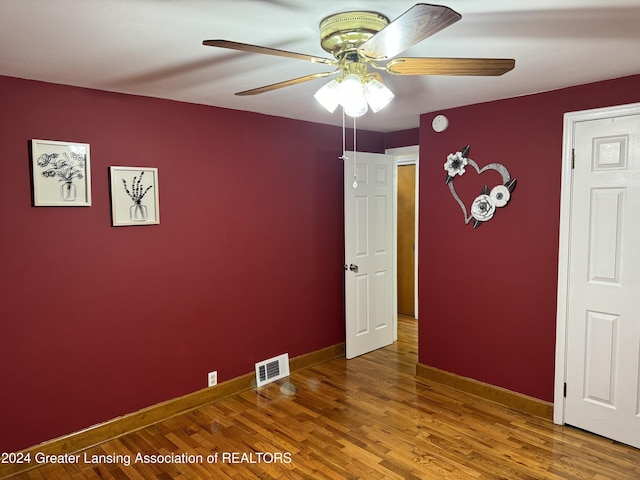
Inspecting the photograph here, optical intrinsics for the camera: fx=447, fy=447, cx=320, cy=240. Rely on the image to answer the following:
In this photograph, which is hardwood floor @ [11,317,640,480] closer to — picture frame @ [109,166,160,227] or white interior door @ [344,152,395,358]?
white interior door @ [344,152,395,358]

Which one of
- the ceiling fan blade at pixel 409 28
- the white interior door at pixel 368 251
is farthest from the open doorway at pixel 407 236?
the ceiling fan blade at pixel 409 28

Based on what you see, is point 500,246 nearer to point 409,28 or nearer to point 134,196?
point 409,28

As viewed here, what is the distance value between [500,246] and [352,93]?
2.18 metres

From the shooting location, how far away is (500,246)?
11.0 ft

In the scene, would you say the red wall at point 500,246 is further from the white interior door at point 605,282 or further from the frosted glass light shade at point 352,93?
the frosted glass light shade at point 352,93

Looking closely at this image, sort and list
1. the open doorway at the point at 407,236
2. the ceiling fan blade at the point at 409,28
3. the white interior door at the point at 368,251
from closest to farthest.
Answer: the ceiling fan blade at the point at 409,28, the white interior door at the point at 368,251, the open doorway at the point at 407,236

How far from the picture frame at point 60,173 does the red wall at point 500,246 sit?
258cm

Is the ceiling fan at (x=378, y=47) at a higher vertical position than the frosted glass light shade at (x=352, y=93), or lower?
higher

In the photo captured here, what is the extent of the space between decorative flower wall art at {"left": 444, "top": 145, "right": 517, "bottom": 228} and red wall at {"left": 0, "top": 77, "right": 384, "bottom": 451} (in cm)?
119

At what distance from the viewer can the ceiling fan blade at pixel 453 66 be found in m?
1.53

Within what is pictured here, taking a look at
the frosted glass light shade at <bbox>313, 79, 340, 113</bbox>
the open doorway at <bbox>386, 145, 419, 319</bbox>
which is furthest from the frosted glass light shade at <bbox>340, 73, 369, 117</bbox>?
the open doorway at <bbox>386, 145, 419, 319</bbox>

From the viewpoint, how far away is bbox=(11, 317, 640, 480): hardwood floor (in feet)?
8.54

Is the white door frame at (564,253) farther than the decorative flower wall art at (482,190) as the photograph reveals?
No

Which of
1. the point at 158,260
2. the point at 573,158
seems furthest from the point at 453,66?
the point at 158,260
